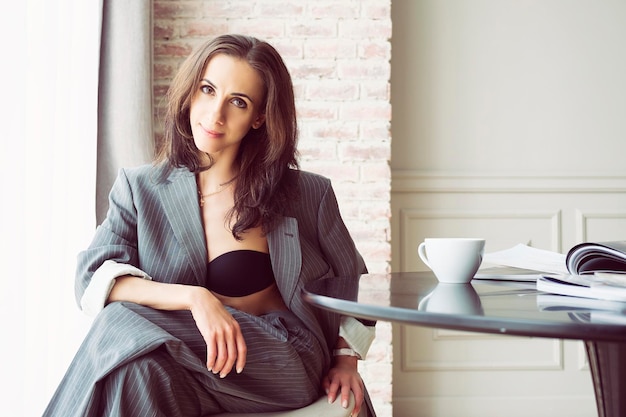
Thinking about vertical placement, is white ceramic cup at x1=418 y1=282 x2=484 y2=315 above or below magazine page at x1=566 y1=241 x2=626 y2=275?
below

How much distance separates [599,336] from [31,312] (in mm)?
1429

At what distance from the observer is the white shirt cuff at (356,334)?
1427 mm

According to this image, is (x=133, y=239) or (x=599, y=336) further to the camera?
(x=133, y=239)

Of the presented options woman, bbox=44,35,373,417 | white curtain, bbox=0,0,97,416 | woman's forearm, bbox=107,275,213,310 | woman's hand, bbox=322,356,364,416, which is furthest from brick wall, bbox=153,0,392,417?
woman's forearm, bbox=107,275,213,310

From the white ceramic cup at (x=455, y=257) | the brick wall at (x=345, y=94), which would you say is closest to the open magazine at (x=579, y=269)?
the white ceramic cup at (x=455, y=257)

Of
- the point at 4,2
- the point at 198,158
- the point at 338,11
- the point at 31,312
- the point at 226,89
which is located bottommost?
the point at 31,312

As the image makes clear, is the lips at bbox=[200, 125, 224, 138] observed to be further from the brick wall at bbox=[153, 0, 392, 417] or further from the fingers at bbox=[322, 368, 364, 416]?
the brick wall at bbox=[153, 0, 392, 417]

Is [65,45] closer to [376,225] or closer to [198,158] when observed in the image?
[198,158]

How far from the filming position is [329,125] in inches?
104

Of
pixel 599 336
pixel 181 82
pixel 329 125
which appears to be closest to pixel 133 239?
pixel 181 82

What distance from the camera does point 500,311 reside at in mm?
731

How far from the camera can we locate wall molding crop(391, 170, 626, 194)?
3.07 metres

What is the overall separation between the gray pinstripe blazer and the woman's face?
115 millimetres

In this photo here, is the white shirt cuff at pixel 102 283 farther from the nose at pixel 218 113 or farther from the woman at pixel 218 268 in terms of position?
the nose at pixel 218 113
